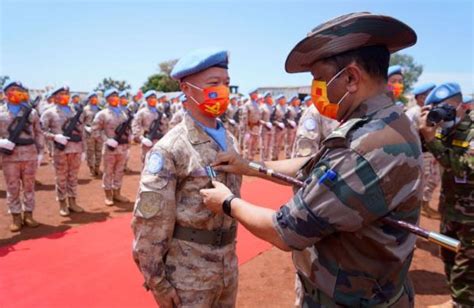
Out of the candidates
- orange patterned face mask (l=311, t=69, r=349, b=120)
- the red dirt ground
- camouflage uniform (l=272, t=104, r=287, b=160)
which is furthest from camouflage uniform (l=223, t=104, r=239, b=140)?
orange patterned face mask (l=311, t=69, r=349, b=120)

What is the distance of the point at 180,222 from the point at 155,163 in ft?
1.22

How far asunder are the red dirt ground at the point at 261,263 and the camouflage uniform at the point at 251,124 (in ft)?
18.5

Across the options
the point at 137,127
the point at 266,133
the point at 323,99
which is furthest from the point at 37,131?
the point at 266,133

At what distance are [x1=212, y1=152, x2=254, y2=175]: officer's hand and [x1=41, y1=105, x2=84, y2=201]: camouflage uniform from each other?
19.1 feet

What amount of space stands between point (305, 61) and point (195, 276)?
1320 millimetres

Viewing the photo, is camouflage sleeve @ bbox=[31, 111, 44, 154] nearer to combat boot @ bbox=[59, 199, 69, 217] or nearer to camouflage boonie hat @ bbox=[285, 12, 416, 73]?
combat boot @ bbox=[59, 199, 69, 217]

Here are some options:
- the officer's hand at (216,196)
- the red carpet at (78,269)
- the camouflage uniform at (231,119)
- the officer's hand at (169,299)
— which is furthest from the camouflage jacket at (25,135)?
the camouflage uniform at (231,119)

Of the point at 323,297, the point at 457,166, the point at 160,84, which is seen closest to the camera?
the point at 323,297

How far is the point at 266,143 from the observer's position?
13.6 m

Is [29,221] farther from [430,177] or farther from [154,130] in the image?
[430,177]

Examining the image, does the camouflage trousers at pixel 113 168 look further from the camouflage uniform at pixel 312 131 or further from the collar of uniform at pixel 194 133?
the collar of uniform at pixel 194 133

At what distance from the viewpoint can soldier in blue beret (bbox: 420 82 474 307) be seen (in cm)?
331

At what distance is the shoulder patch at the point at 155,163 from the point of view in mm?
1915

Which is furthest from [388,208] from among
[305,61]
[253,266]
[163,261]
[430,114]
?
[253,266]
